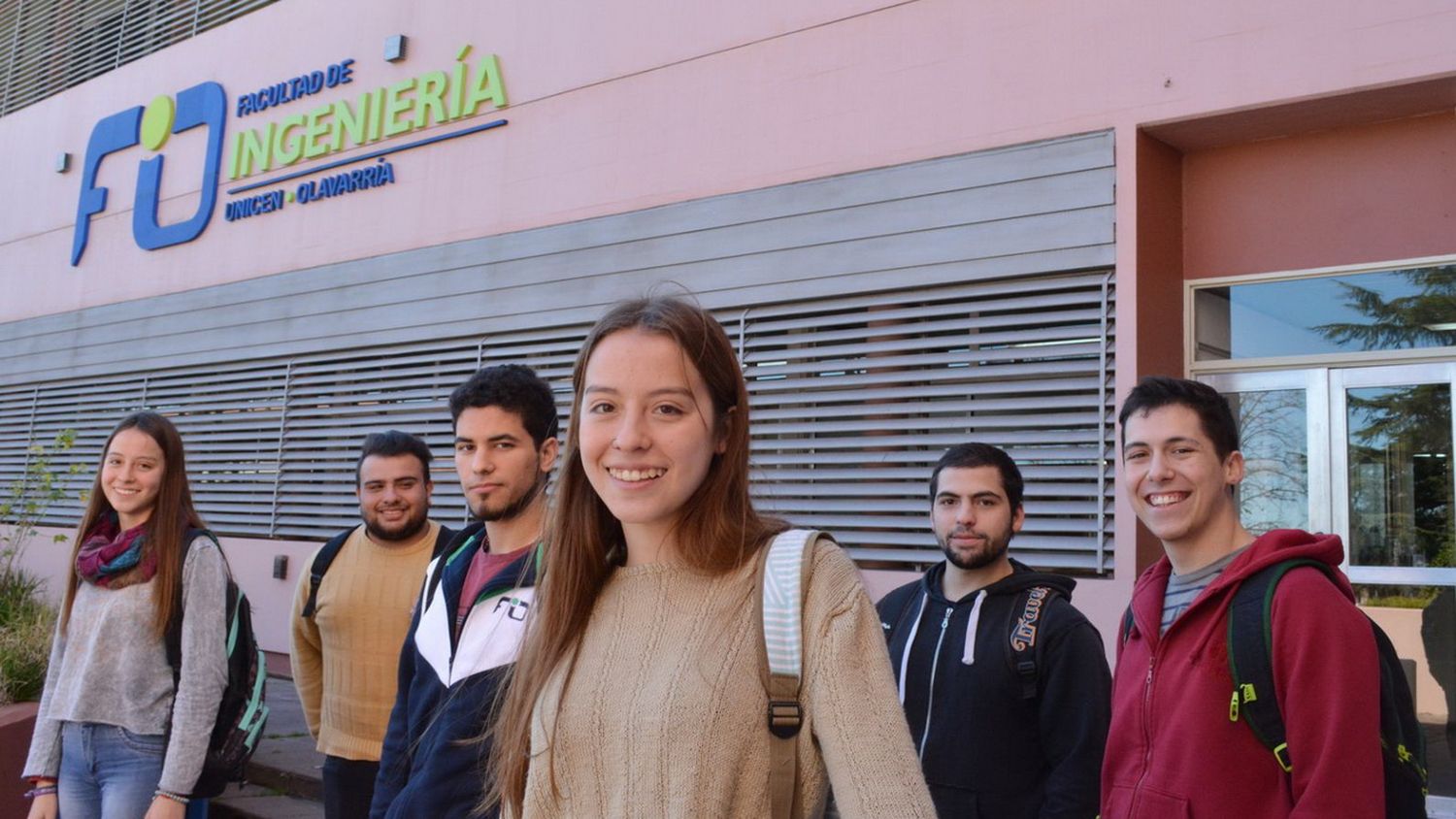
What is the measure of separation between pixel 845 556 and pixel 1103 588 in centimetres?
568

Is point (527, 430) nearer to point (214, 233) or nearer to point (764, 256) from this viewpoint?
point (764, 256)

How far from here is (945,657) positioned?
4.09 metres

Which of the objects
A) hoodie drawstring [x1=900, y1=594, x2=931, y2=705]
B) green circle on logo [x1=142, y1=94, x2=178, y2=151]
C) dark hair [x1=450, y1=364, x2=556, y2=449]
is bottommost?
hoodie drawstring [x1=900, y1=594, x2=931, y2=705]

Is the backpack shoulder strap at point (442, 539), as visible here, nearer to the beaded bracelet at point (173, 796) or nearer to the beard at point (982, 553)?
the beaded bracelet at point (173, 796)

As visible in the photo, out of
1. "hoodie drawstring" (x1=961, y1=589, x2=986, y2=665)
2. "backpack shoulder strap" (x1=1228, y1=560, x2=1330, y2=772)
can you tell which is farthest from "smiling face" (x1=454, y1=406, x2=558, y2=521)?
"backpack shoulder strap" (x1=1228, y1=560, x2=1330, y2=772)

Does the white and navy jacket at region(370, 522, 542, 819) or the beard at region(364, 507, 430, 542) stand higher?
the beard at region(364, 507, 430, 542)

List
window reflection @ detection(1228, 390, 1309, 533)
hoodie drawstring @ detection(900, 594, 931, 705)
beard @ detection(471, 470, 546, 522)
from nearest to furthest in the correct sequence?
beard @ detection(471, 470, 546, 522)
hoodie drawstring @ detection(900, 594, 931, 705)
window reflection @ detection(1228, 390, 1309, 533)

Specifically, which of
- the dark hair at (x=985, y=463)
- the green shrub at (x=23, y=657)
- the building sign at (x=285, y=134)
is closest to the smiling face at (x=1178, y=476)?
the dark hair at (x=985, y=463)

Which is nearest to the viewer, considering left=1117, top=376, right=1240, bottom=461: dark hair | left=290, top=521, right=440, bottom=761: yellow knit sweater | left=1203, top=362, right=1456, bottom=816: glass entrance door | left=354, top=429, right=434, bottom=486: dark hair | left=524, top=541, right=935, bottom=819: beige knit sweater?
left=524, top=541, right=935, bottom=819: beige knit sweater

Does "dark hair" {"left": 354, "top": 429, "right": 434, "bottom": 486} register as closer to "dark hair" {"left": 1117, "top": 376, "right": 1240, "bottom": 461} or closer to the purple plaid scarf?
the purple plaid scarf

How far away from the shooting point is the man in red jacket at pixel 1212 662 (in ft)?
8.57

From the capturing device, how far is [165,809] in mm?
4035

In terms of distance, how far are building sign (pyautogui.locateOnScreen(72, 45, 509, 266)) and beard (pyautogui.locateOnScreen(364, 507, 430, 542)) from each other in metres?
6.90

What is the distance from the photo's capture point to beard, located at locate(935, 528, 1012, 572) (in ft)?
14.1
